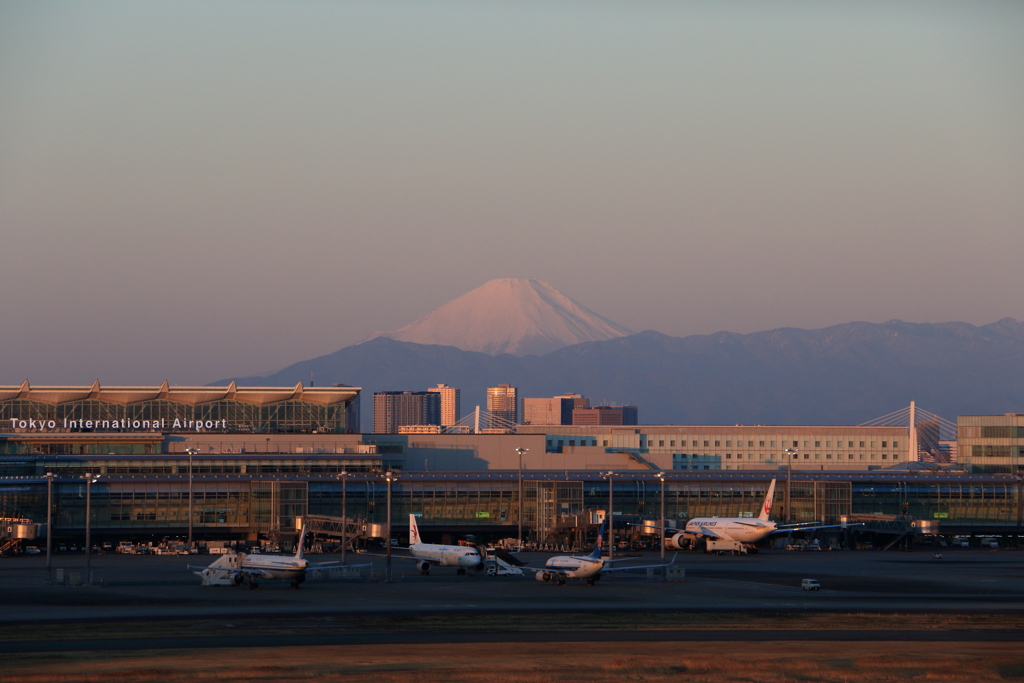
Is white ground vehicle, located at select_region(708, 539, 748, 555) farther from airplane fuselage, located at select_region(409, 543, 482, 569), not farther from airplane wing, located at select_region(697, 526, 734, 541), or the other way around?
airplane fuselage, located at select_region(409, 543, 482, 569)

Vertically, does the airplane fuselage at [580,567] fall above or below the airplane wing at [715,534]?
above

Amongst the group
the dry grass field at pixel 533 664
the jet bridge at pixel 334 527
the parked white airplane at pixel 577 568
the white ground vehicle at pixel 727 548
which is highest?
the dry grass field at pixel 533 664

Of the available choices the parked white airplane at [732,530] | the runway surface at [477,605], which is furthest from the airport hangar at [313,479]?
the runway surface at [477,605]

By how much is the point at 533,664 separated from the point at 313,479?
370 feet

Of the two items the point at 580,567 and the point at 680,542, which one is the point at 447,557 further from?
the point at 680,542

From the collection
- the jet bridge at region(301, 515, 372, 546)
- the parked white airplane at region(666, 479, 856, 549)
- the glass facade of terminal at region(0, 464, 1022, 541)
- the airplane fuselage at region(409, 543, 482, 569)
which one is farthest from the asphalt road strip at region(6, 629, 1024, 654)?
the glass facade of terminal at region(0, 464, 1022, 541)

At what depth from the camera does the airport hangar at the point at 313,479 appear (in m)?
158

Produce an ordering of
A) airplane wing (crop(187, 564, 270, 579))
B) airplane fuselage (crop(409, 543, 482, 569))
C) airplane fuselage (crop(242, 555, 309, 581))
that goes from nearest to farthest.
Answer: airplane fuselage (crop(242, 555, 309, 581)) → airplane wing (crop(187, 564, 270, 579)) → airplane fuselage (crop(409, 543, 482, 569))

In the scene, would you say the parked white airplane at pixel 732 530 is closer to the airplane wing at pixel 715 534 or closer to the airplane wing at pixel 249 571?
the airplane wing at pixel 715 534

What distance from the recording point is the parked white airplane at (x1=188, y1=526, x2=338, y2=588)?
92500mm

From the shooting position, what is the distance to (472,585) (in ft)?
320

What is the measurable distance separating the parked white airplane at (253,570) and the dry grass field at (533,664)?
36.0m

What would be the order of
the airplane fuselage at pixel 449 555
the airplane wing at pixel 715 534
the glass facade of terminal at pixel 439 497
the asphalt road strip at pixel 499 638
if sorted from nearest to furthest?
the asphalt road strip at pixel 499 638, the airplane fuselage at pixel 449 555, the airplane wing at pixel 715 534, the glass facade of terminal at pixel 439 497

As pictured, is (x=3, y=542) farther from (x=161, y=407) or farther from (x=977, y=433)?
(x=977, y=433)
